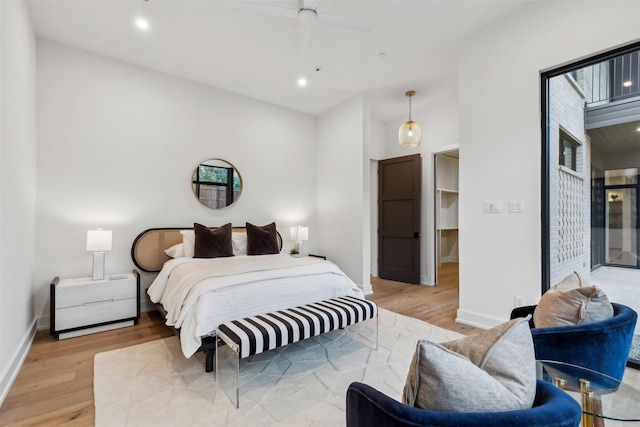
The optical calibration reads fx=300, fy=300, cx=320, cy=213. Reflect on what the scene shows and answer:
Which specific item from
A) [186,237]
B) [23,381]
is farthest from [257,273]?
[23,381]

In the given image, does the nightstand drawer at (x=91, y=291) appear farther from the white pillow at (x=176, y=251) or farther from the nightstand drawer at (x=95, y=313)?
the white pillow at (x=176, y=251)

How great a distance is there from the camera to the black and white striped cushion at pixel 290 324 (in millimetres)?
1987

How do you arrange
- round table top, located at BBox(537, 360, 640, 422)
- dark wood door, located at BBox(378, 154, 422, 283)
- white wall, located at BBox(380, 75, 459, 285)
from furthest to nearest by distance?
dark wood door, located at BBox(378, 154, 422, 283) → white wall, located at BBox(380, 75, 459, 285) → round table top, located at BBox(537, 360, 640, 422)

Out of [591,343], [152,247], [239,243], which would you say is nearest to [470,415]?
[591,343]

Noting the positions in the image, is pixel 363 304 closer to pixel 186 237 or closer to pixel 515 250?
pixel 515 250

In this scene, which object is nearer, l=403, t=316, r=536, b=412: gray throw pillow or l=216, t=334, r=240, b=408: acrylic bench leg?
l=403, t=316, r=536, b=412: gray throw pillow

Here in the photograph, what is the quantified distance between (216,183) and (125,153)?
45.2 inches

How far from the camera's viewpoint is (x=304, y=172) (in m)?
5.28

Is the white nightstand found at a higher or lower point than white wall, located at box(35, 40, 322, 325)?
lower

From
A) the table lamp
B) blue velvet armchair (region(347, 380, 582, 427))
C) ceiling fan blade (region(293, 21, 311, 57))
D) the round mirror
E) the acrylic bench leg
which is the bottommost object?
the acrylic bench leg

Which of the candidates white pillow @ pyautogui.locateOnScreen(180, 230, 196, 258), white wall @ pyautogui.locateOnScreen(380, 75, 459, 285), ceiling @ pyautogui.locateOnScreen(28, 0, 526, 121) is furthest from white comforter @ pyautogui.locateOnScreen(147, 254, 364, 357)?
white wall @ pyautogui.locateOnScreen(380, 75, 459, 285)

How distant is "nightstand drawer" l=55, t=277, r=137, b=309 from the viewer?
9.25ft

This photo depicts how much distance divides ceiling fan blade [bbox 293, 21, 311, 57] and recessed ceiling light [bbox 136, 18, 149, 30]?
4.94 feet

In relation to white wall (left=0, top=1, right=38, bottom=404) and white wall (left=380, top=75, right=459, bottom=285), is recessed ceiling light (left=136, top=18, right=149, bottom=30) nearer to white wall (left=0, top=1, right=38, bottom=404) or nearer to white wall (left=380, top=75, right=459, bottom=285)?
white wall (left=0, top=1, right=38, bottom=404)
